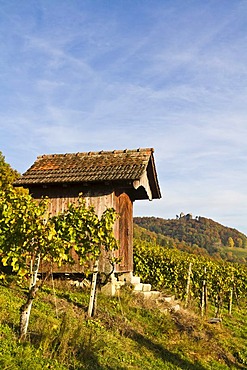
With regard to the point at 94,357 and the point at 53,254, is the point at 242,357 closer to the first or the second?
the point at 94,357

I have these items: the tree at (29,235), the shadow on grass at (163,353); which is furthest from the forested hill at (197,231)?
the tree at (29,235)

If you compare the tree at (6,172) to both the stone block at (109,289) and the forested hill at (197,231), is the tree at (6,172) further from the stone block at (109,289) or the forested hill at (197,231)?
the forested hill at (197,231)

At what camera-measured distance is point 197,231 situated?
118375mm

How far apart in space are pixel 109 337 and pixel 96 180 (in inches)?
219

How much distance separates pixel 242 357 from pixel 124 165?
6.79 metres

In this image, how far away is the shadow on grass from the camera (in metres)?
9.52

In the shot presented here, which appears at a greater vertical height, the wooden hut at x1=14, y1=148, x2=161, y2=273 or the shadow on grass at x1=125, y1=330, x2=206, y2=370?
the wooden hut at x1=14, y1=148, x2=161, y2=273

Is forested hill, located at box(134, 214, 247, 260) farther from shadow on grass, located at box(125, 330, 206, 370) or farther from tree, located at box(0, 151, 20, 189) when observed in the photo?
shadow on grass, located at box(125, 330, 206, 370)

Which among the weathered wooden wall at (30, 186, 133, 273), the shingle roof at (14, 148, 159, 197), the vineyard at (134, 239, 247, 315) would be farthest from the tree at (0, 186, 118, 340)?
the vineyard at (134, 239, 247, 315)

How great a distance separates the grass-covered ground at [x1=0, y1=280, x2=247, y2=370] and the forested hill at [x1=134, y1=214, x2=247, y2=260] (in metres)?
94.3

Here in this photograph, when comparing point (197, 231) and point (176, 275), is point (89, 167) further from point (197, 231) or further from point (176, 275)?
point (197, 231)

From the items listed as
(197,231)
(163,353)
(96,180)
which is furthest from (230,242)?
(163,353)

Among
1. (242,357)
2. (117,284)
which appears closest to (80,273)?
(117,284)

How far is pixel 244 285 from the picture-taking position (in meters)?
24.4
